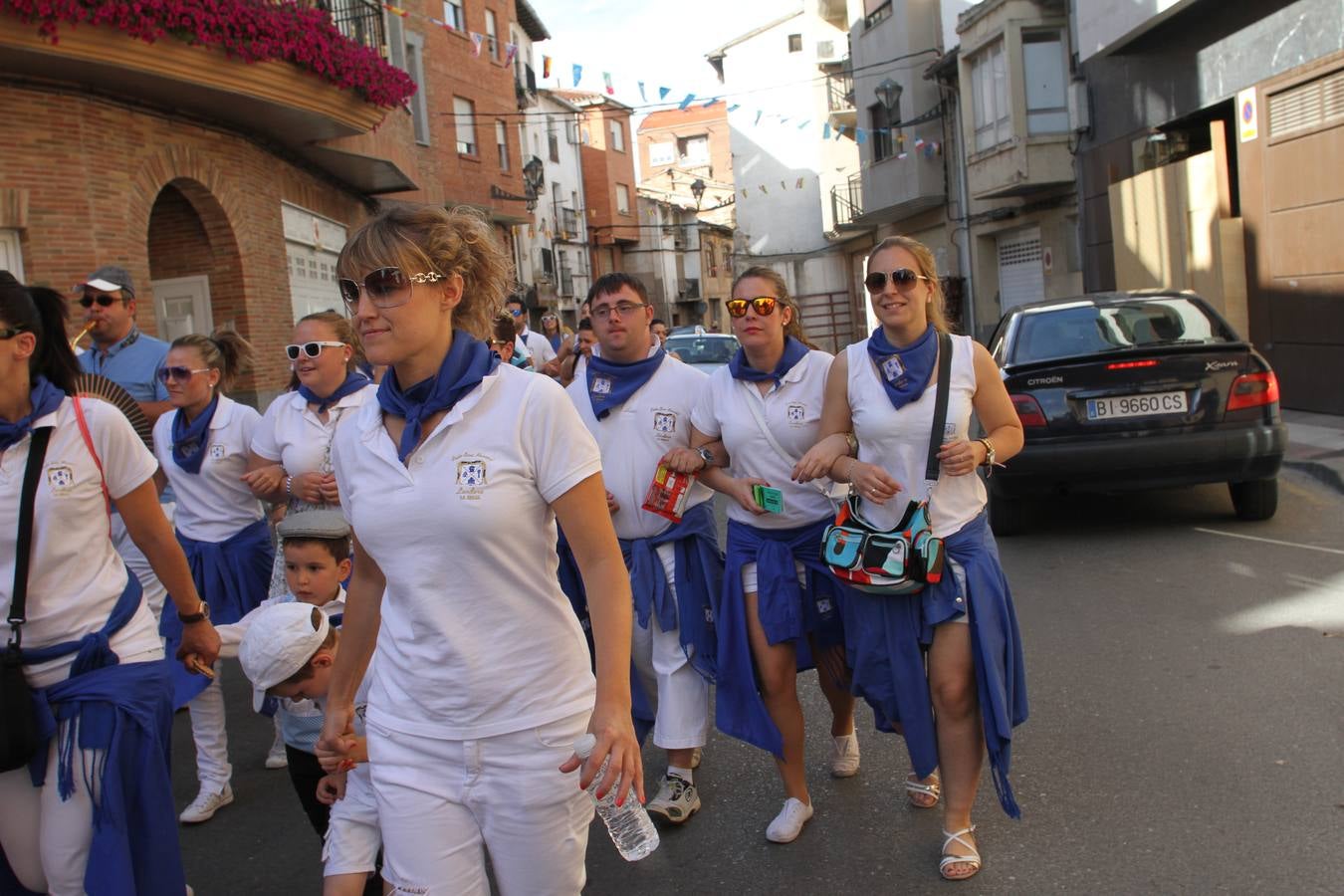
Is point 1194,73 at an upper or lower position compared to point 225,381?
upper

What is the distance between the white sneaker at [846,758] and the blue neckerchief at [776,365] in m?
1.43

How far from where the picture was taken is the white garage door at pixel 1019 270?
81.0 ft

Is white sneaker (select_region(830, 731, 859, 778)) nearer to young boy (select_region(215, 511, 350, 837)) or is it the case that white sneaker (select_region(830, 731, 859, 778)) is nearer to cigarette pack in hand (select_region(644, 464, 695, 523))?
cigarette pack in hand (select_region(644, 464, 695, 523))

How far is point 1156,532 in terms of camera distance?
27.5ft

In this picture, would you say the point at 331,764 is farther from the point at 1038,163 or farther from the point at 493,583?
the point at 1038,163

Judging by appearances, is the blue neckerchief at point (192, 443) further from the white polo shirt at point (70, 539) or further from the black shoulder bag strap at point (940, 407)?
the black shoulder bag strap at point (940, 407)

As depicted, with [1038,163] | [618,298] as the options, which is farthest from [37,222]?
[1038,163]

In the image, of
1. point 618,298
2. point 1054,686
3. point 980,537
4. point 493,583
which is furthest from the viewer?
point 1054,686

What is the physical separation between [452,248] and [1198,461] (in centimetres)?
665

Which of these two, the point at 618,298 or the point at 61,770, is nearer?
the point at 61,770

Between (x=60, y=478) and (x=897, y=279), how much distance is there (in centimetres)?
262

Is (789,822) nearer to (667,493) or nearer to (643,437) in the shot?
(667,493)

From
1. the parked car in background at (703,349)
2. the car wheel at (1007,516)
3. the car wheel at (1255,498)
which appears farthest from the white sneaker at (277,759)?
the parked car in background at (703,349)

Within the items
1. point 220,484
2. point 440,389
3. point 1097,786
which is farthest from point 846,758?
point 220,484
